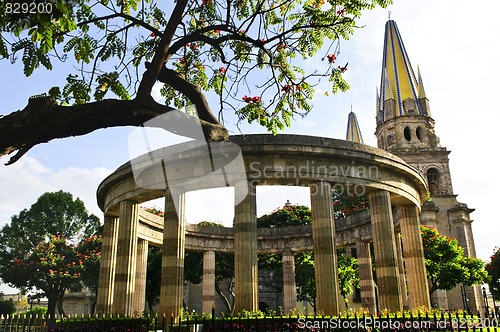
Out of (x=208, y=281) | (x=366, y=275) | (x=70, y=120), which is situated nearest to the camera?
(x=70, y=120)

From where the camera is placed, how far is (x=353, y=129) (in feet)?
301

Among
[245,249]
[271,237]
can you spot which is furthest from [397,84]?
[245,249]

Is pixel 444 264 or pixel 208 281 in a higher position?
pixel 444 264

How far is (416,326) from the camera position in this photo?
15.7 metres

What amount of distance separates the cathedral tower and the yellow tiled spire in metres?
18.6

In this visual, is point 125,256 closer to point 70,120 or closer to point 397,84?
point 70,120

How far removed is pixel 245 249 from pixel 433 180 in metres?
52.1

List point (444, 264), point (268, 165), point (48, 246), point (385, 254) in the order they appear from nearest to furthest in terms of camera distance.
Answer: point (268, 165) → point (385, 254) → point (444, 264) → point (48, 246)

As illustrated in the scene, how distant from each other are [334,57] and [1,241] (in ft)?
179

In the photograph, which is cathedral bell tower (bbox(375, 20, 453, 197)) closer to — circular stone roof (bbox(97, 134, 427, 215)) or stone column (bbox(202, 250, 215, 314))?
stone column (bbox(202, 250, 215, 314))

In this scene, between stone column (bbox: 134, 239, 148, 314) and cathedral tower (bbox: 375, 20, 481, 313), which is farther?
cathedral tower (bbox: 375, 20, 481, 313)

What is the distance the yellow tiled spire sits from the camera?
297 feet

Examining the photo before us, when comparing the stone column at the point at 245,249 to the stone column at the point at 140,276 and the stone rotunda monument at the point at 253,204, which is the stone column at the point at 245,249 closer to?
the stone rotunda monument at the point at 253,204

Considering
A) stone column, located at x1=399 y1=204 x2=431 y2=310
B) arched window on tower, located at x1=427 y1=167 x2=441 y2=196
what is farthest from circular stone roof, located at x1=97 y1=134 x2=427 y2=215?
arched window on tower, located at x1=427 y1=167 x2=441 y2=196
